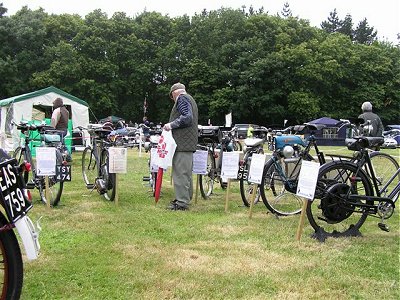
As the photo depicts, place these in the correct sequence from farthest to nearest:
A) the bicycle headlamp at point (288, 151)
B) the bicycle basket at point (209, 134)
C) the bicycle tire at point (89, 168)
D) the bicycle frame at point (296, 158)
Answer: the bicycle tire at point (89, 168) < the bicycle basket at point (209, 134) < the bicycle headlamp at point (288, 151) < the bicycle frame at point (296, 158)

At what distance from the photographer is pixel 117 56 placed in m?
42.9

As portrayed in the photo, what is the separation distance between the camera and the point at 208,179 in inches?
273

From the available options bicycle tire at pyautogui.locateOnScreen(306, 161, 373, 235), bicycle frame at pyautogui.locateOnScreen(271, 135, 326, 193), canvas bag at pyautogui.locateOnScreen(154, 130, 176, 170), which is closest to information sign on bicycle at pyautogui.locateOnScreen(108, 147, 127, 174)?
canvas bag at pyautogui.locateOnScreen(154, 130, 176, 170)

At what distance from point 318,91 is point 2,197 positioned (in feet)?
148

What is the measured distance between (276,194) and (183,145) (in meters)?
1.44

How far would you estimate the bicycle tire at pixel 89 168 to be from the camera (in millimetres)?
7020

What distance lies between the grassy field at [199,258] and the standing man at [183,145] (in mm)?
293

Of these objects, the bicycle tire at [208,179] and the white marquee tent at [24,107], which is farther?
the white marquee tent at [24,107]

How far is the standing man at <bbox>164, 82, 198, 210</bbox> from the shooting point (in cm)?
577

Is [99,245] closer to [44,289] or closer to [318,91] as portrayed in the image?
[44,289]

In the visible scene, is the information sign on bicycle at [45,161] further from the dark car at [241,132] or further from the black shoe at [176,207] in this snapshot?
the dark car at [241,132]

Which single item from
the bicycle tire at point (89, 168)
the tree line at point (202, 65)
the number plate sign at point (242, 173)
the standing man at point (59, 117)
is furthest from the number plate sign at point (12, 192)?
the tree line at point (202, 65)

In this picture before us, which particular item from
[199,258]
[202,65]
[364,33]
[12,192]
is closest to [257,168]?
[199,258]

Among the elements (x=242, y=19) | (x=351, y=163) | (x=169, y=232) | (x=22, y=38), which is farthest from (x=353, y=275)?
(x=242, y=19)
